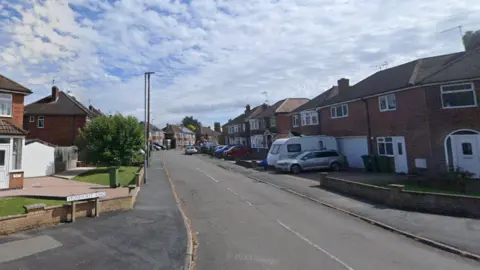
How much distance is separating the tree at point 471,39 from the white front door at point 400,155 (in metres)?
8.63

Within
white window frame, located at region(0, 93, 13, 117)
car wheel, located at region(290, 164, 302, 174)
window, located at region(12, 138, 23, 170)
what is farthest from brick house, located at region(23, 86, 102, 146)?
car wheel, located at region(290, 164, 302, 174)

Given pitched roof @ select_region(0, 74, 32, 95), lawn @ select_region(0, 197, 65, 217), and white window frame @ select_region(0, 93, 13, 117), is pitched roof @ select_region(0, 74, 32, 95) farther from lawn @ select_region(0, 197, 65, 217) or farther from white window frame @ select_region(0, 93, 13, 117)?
lawn @ select_region(0, 197, 65, 217)

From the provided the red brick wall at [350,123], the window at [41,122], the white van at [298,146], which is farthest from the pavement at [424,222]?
the window at [41,122]

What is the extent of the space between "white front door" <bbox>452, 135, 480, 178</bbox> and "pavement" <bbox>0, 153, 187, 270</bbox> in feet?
53.0

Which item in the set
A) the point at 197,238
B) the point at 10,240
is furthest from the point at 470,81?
the point at 10,240

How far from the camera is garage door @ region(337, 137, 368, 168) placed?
2452 cm

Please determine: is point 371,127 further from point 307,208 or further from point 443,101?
point 307,208

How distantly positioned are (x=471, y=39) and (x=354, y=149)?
1144 centimetres

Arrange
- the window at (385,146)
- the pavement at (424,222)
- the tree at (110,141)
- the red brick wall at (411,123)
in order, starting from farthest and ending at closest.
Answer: the tree at (110,141) < the window at (385,146) < the red brick wall at (411,123) < the pavement at (424,222)

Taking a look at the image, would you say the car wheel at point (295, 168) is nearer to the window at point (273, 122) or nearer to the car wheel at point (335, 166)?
the car wheel at point (335, 166)

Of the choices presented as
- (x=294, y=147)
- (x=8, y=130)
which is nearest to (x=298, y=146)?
(x=294, y=147)

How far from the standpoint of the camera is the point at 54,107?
36.2 meters

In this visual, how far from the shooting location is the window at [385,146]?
21688 millimetres

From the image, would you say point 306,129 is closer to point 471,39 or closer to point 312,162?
point 312,162
